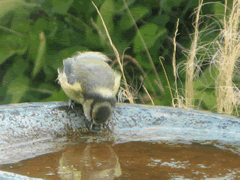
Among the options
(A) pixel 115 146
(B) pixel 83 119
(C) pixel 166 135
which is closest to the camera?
(A) pixel 115 146

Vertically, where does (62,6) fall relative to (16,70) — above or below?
above

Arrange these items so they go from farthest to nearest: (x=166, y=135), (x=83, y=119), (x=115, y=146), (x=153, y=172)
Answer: (x=83, y=119), (x=166, y=135), (x=115, y=146), (x=153, y=172)

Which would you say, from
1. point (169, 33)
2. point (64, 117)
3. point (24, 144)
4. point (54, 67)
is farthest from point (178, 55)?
point (24, 144)

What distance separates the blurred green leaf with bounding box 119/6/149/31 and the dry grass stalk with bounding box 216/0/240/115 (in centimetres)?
72

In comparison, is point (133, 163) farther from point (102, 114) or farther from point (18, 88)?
point (18, 88)

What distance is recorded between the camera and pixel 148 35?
2.95 meters

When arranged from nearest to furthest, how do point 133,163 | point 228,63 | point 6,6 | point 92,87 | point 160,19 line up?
point 133,163
point 92,87
point 228,63
point 6,6
point 160,19

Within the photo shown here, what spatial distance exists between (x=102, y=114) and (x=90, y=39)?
54.3 inches

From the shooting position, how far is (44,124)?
1.83m

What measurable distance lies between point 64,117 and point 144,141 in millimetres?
408

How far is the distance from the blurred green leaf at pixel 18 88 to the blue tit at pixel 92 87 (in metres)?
0.92

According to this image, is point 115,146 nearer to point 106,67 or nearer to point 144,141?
point 144,141

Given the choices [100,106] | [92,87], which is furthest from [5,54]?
[100,106]

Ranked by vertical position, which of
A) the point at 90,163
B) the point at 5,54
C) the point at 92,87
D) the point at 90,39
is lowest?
the point at 90,163
